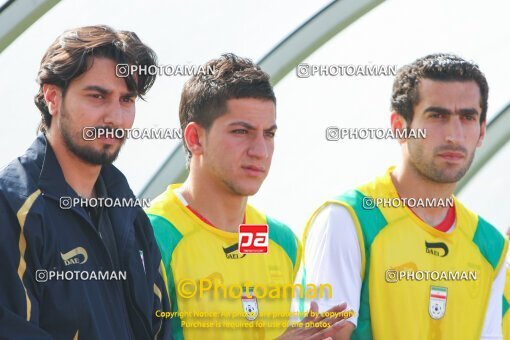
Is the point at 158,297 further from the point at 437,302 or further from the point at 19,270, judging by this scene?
the point at 437,302

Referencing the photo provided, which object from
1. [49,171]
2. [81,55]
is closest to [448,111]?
[81,55]

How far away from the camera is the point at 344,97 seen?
239 inches

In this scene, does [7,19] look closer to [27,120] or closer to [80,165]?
[27,120]

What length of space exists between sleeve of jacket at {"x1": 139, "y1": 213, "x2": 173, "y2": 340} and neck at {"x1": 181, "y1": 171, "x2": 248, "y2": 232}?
0.51m

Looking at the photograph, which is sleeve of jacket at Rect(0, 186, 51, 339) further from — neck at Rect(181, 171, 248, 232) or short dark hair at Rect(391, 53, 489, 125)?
short dark hair at Rect(391, 53, 489, 125)

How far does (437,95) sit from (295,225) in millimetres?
1221

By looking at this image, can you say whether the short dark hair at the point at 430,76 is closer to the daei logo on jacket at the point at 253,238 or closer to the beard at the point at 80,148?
the daei logo on jacket at the point at 253,238

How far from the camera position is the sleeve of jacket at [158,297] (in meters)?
4.11

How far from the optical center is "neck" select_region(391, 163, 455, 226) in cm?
504

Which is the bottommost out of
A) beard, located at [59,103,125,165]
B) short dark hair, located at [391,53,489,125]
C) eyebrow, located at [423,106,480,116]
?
beard, located at [59,103,125,165]

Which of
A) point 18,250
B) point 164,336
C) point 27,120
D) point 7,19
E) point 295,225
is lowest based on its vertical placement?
point 164,336

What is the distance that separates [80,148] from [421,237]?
6.56ft

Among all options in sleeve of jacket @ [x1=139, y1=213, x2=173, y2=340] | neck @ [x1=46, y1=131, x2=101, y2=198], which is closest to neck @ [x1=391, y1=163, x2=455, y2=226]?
sleeve of jacket @ [x1=139, y1=213, x2=173, y2=340]

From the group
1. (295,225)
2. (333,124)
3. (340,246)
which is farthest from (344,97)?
(340,246)
